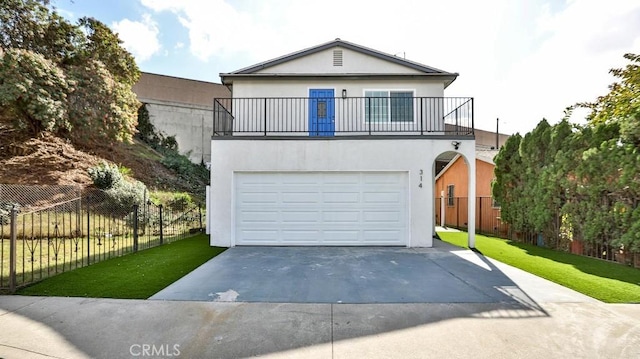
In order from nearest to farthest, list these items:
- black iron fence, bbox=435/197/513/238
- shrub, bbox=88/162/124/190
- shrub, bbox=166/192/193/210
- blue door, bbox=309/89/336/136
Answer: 1. blue door, bbox=309/89/336/136
2. shrub, bbox=88/162/124/190
3. black iron fence, bbox=435/197/513/238
4. shrub, bbox=166/192/193/210

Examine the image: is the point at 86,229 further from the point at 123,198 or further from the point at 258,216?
the point at 258,216

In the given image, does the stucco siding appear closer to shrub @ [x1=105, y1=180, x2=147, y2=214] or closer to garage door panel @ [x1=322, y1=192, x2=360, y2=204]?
garage door panel @ [x1=322, y1=192, x2=360, y2=204]

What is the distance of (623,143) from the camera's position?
707 cm

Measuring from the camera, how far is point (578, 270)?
6402 mm

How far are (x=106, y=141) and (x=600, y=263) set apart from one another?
1909 centimetres

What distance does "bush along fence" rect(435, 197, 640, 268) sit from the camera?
24.1 ft

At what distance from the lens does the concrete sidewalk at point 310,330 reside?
312 centimetres

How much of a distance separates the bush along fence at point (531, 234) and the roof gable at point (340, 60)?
6.91 metres

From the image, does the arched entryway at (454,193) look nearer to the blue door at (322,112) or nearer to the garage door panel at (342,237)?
the blue door at (322,112)

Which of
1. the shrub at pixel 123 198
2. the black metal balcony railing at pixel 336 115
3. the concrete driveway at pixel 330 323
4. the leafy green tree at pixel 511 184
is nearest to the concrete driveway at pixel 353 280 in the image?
the concrete driveway at pixel 330 323

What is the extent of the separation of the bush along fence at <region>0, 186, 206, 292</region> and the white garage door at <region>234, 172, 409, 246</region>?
297cm

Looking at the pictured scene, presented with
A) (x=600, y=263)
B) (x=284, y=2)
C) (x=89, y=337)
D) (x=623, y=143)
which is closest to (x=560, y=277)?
(x=600, y=263)

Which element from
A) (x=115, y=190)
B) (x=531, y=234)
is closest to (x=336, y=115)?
(x=531, y=234)

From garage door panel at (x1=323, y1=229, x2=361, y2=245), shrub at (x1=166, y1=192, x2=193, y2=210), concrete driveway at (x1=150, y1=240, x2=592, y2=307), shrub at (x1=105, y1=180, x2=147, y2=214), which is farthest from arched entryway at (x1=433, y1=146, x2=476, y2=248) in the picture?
shrub at (x1=105, y1=180, x2=147, y2=214)
